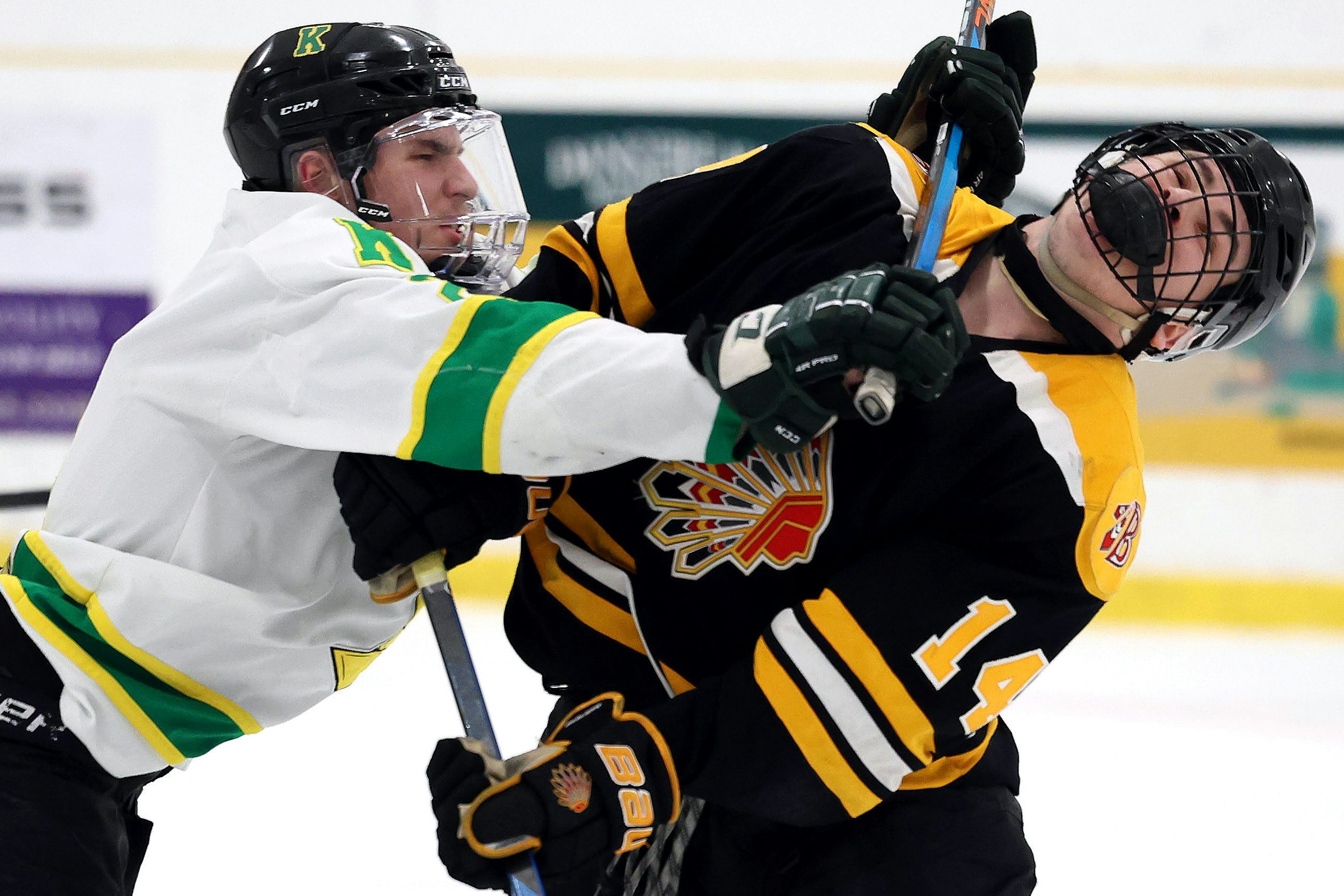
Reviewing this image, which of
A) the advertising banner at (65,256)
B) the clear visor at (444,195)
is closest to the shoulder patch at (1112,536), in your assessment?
the clear visor at (444,195)

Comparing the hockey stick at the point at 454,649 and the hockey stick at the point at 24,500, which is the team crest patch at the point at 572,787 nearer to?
the hockey stick at the point at 454,649

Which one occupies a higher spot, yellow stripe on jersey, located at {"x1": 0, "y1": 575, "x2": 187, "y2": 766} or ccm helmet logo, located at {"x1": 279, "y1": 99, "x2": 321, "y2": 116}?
ccm helmet logo, located at {"x1": 279, "y1": 99, "x2": 321, "y2": 116}

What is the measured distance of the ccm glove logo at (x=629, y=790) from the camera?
1427mm

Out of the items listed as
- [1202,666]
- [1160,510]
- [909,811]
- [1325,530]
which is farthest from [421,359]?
[1325,530]

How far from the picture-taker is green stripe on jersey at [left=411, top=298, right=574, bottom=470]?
1301mm

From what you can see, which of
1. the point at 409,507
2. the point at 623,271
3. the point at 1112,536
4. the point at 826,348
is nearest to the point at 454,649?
the point at 409,507

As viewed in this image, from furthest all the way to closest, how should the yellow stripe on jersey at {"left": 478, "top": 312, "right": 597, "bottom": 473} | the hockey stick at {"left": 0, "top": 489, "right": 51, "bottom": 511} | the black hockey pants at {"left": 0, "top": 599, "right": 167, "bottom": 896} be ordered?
the hockey stick at {"left": 0, "top": 489, "right": 51, "bottom": 511} → the black hockey pants at {"left": 0, "top": 599, "right": 167, "bottom": 896} → the yellow stripe on jersey at {"left": 478, "top": 312, "right": 597, "bottom": 473}

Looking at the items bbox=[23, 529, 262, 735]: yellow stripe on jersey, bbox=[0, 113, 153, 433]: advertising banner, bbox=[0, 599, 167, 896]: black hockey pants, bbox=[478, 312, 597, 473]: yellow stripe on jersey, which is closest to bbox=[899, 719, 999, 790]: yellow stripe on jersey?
bbox=[478, 312, 597, 473]: yellow stripe on jersey

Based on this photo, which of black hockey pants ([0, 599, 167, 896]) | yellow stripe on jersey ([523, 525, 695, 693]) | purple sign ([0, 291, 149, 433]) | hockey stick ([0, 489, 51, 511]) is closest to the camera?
black hockey pants ([0, 599, 167, 896])

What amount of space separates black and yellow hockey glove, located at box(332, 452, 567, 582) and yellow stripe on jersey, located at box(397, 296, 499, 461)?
0.31 ft

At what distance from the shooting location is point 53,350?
13.0ft

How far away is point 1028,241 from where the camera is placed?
1528mm

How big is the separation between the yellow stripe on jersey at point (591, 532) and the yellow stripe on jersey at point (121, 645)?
1.42 ft

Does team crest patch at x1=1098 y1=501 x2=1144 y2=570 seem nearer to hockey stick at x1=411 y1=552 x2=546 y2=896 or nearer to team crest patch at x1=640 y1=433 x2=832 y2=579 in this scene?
team crest patch at x1=640 y1=433 x2=832 y2=579
